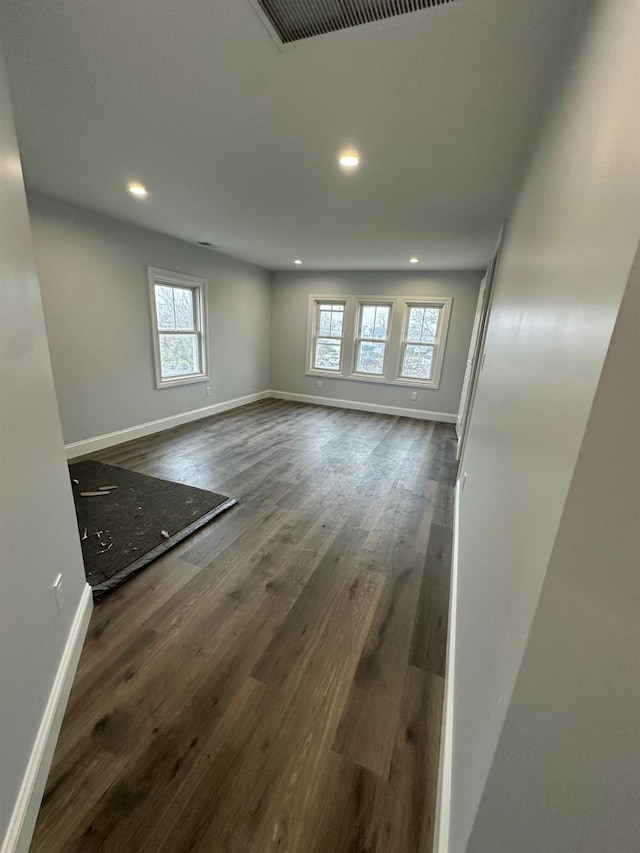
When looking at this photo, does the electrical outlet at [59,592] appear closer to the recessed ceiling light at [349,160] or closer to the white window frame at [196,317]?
the recessed ceiling light at [349,160]

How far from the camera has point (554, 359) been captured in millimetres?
695

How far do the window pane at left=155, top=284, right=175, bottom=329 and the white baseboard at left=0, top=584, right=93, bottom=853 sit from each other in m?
3.88

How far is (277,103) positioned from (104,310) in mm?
3016

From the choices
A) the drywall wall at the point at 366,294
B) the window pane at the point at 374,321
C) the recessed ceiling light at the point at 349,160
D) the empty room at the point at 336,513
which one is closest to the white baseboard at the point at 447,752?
the empty room at the point at 336,513

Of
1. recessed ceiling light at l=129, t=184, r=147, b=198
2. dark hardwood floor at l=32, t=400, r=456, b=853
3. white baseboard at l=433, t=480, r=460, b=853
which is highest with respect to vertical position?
recessed ceiling light at l=129, t=184, r=147, b=198

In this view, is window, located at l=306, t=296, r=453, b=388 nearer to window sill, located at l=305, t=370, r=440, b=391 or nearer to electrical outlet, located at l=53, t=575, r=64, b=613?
window sill, located at l=305, t=370, r=440, b=391

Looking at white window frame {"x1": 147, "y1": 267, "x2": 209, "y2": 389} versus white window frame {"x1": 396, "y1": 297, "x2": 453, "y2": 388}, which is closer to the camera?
white window frame {"x1": 147, "y1": 267, "x2": 209, "y2": 389}

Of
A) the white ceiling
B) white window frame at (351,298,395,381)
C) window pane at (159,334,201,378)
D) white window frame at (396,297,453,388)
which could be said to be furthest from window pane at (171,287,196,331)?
white window frame at (396,297,453,388)

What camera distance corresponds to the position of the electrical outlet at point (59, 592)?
125 centimetres

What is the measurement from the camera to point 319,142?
1930mm

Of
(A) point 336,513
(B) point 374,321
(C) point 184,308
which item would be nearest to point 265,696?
(A) point 336,513

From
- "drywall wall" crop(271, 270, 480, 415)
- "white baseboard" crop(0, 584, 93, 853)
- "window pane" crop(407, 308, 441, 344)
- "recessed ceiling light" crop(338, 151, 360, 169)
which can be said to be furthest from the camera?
"window pane" crop(407, 308, 441, 344)

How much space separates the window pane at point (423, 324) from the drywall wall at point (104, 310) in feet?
10.8

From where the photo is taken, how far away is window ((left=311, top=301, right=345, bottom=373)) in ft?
20.8
